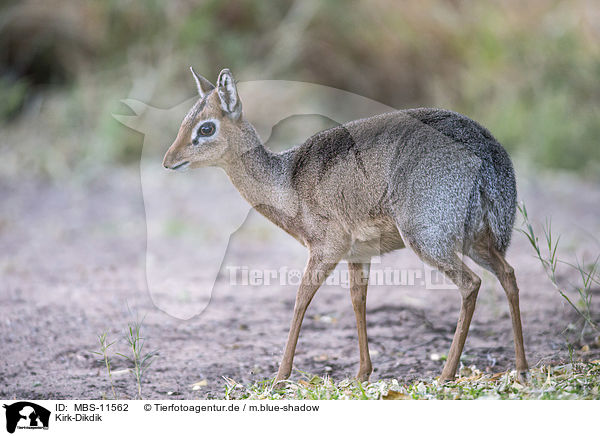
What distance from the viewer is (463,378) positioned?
332 cm

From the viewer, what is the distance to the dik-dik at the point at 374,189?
10.8 ft

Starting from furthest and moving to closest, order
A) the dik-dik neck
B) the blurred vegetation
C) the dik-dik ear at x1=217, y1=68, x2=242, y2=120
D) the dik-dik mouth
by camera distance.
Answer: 1. the blurred vegetation
2. the dik-dik neck
3. the dik-dik mouth
4. the dik-dik ear at x1=217, y1=68, x2=242, y2=120

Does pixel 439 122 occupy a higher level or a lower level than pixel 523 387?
higher

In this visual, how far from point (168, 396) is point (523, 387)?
1.65 metres

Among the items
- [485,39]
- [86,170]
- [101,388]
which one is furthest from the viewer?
[485,39]

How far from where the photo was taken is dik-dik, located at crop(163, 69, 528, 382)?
3.28 metres

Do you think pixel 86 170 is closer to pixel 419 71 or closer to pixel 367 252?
pixel 419 71

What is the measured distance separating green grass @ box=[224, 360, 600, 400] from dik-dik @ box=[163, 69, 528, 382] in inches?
5.2
